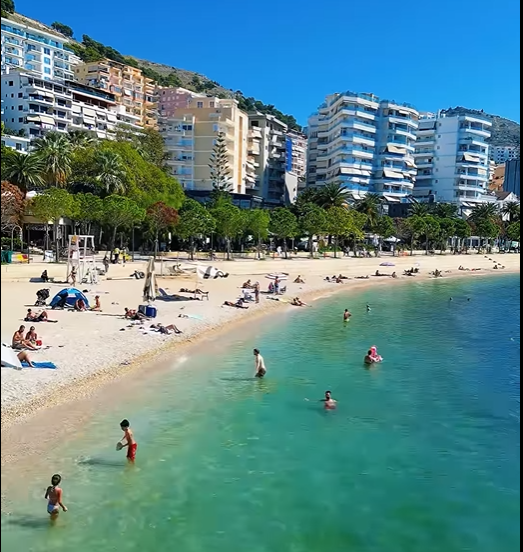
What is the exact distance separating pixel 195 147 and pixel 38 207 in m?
58.6

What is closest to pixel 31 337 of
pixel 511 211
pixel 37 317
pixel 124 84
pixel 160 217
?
pixel 37 317

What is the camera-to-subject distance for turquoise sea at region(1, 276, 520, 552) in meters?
11.1

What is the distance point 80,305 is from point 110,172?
32.8 meters

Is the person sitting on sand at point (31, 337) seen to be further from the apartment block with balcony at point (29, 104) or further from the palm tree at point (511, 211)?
the palm tree at point (511, 211)

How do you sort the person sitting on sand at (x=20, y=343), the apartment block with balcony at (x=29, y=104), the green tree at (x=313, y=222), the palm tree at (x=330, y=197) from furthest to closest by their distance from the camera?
the apartment block with balcony at (x=29, y=104) → the palm tree at (x=330, y=197) → the green tree at (x=313, y=222) → the person sitting on sand at (x=20, y=343)

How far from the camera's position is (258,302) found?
1487 inches

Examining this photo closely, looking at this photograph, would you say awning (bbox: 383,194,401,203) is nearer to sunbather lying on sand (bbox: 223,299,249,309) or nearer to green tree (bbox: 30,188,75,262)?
green tree (bbox: 30,188,75,262)

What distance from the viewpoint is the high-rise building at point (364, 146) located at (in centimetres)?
11275

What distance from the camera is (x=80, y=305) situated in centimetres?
2892

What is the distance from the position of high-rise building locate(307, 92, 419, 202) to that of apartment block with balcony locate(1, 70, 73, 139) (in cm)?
5272

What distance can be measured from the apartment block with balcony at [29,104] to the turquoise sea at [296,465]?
3282 inches

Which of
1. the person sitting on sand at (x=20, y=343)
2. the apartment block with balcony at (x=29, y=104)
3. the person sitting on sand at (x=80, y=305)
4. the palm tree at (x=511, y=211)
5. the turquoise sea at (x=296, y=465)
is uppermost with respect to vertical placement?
the apartment block with balcony at (x=29, y=104)

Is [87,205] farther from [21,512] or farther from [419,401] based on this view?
[21,512]

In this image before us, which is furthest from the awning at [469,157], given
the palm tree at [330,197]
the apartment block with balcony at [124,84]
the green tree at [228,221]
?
the green tree at [228,221]
